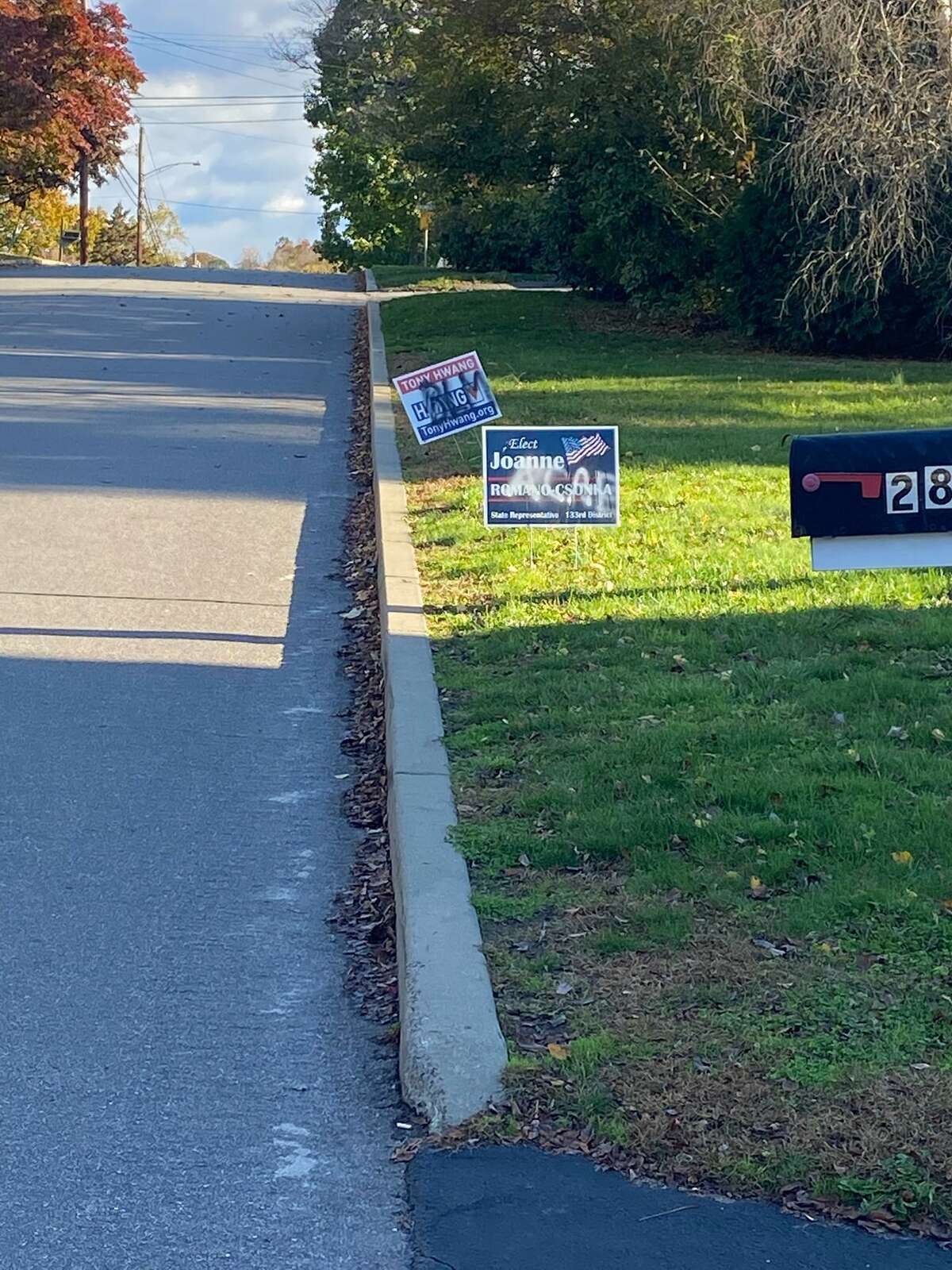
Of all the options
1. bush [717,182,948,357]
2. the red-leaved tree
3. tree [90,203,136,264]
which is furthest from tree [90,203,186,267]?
bush [717,182,948,357]

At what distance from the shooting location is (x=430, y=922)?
4.79m

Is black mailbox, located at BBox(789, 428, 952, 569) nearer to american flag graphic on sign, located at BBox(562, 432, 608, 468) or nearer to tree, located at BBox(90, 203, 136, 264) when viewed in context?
american flag graphic on sign, located at BBox(562, 432, 608, 468)

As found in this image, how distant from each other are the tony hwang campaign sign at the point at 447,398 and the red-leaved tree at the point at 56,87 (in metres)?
42.4

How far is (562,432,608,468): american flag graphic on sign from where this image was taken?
890cm

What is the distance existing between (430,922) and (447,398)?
6.86m

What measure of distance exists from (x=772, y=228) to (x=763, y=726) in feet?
51.7

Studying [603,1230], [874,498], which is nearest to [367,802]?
[874,498]

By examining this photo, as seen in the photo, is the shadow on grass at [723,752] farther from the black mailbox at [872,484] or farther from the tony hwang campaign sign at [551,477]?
the black mailbox at [872,484]

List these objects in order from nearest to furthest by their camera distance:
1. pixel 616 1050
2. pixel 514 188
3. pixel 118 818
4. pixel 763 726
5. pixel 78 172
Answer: pixel 616 1050 → pixel 118 818 → pixel 763 726 → pixel 514 188 → pixel 78 172

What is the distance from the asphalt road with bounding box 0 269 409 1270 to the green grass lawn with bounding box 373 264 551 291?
2461 cm

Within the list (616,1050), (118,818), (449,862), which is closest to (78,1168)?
(616,1050)

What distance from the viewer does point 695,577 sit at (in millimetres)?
9078

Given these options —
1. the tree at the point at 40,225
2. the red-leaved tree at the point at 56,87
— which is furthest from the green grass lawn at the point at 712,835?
the tree at the point at 40,225

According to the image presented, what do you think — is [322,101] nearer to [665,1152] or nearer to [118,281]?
[118,281]
